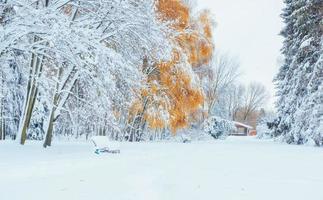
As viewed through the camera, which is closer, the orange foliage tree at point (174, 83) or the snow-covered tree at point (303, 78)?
the orange foliage tree at point (174, 83)

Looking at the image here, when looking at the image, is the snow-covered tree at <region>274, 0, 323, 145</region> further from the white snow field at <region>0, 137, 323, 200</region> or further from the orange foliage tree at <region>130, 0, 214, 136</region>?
the white snow field at <region>0, 137, 323, 200</region>

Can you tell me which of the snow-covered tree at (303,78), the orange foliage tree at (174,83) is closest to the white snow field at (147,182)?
the orange foliage tree at (174,83)

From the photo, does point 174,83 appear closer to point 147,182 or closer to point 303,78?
point 303,78

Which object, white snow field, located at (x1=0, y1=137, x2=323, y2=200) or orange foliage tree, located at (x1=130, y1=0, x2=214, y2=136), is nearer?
white snow field, located at (x1=0, y1=137, x2=323, y2=200)

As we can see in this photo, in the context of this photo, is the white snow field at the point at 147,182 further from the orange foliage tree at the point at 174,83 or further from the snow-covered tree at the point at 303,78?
the snow-covered tree at the point at 303,78

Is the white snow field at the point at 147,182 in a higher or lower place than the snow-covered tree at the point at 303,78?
lower

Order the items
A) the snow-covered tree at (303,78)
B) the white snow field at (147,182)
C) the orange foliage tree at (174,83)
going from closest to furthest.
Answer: the white snow field at (147,182) < the orange foliage tree at (174,83) < the snow-covered tree at (303,78)

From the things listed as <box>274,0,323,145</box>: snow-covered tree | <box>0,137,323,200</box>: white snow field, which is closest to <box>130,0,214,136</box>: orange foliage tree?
<box>274,0,323,145</box>: snow-covered tree

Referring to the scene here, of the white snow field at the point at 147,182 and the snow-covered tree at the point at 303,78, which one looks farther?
the snow-covered tree at the point at 303,78

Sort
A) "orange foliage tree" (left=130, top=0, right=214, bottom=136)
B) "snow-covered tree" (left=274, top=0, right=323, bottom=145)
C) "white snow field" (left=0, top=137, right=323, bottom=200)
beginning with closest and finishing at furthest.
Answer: "white snow field" (left=0, top=137, right=323, bottom=200), "orange foliage tree" (left=130, top=0, right=214, bottom=136), "snow-covered tree" (left=274, top=0, right=323, bottom=145)

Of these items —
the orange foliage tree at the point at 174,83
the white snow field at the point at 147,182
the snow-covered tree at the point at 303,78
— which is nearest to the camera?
the white snow field at the point at 147,182

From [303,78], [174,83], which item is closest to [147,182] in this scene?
[174,83]

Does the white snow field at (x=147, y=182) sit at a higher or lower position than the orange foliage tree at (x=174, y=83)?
lower

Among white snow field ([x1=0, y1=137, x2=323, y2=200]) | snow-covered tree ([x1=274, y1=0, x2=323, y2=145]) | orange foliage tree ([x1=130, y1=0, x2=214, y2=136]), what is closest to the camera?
white snow field ([x1=0, y1=137, x2=323, y2=200])
